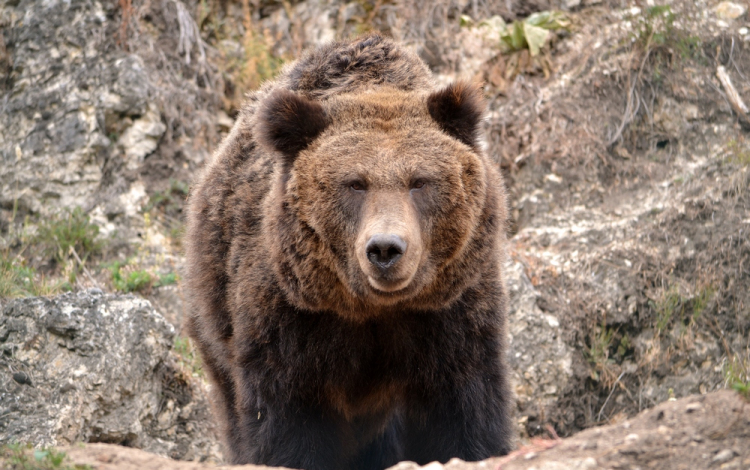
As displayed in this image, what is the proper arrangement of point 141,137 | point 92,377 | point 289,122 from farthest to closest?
point 141,137 < point 92,377 < point 289,122

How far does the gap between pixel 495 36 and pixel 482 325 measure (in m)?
5.13

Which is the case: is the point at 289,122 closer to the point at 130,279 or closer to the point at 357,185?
the point at 357,185

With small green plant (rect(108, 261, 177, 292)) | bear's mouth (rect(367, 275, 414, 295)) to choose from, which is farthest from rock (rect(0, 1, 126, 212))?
bear's mouth (rect(367, 275, 414, 295))

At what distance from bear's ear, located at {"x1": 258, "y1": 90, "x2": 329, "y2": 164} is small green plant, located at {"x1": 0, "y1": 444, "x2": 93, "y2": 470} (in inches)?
76.2

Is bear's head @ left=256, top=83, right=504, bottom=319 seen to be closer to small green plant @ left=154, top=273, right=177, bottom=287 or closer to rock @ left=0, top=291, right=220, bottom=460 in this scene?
rock @ left=0, top=291, right=220, bottom=460

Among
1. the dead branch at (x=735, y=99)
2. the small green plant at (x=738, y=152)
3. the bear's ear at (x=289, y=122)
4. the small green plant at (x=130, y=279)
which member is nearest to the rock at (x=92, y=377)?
the small green plant at (x=130, y=279)

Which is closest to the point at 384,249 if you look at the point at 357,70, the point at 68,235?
the point at 357,70

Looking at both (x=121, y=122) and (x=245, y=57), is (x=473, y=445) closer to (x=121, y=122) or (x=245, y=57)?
(x=121, y=122)

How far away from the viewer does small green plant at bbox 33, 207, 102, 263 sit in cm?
755

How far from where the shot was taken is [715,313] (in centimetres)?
671

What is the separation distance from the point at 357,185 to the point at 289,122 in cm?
54

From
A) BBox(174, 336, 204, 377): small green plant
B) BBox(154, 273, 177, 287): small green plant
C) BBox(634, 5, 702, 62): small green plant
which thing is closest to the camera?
BBox(174, 336, 204, 377): small green plant

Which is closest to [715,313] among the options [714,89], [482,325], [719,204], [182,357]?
[719,204]

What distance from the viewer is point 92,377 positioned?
5.65m
